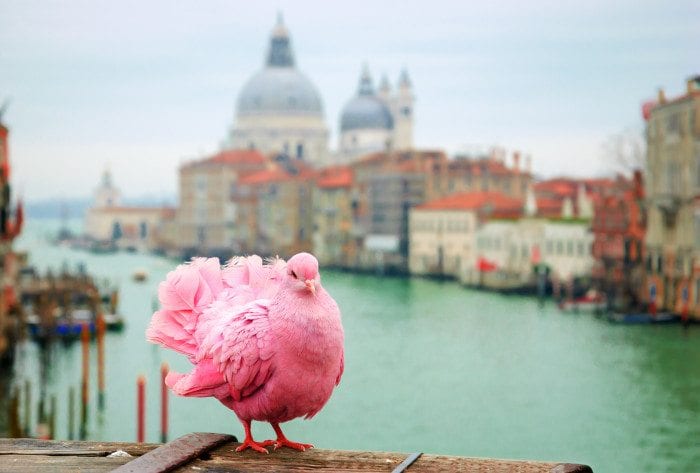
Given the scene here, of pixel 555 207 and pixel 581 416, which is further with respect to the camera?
pixel 555 207

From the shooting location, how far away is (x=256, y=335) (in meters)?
0.92

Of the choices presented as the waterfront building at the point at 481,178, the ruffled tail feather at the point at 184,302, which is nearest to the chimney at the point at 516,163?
the waterfront building at the point at 481,178

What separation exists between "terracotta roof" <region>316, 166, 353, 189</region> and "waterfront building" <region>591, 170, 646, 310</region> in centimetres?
748

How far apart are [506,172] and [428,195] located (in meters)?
1.09

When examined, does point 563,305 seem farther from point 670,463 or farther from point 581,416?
point 670,463

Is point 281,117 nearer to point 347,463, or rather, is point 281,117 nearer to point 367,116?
point 367,116

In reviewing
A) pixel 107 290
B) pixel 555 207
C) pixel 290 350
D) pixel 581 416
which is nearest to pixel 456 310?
pixel 107 290

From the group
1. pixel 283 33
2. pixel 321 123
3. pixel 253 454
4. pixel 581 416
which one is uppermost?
pixel 283 33

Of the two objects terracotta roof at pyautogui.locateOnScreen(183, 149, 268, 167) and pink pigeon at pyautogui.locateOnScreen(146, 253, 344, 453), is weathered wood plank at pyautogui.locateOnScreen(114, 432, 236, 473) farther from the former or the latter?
terracotta roof at pyautogui.locateOnScreen(183, 149, 268, 167)

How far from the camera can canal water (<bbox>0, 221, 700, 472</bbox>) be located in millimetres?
5082

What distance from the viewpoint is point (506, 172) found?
18.5 meters

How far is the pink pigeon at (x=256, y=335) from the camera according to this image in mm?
898

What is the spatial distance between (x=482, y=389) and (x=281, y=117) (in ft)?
76.1

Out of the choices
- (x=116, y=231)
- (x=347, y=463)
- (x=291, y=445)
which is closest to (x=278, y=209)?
(x=116, y=231)
